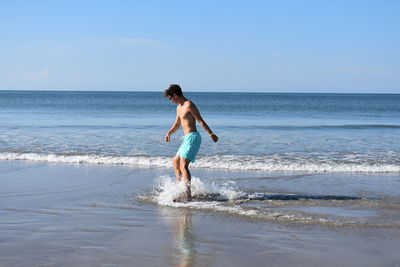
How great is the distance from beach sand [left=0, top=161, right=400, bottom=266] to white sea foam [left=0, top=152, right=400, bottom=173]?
1.79 metres

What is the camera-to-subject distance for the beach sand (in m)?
4.25

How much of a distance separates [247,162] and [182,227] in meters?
5.66

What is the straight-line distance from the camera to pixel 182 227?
17.6 ft

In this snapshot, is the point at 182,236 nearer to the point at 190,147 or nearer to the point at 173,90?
the point at 190,147

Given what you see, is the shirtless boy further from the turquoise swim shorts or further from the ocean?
the ocean

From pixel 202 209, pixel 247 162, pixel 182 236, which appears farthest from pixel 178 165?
pixel 247 162

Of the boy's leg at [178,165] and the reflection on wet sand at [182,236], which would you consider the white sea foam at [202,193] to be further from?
the reflection on wet sand at [182,236]

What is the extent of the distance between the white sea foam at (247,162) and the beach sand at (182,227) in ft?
5.86

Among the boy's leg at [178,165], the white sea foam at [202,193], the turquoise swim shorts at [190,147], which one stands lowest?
the white sea foam at [202,193]

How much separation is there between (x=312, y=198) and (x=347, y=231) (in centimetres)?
190

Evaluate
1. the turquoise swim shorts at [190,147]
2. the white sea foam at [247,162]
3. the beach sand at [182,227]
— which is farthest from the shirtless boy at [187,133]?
the white sea foam at [247,162]

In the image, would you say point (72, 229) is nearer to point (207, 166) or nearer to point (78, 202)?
point (78, 202)

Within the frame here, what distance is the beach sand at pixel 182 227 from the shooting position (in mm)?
4250

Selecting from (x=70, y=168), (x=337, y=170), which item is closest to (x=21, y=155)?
(x=70, y=168)
